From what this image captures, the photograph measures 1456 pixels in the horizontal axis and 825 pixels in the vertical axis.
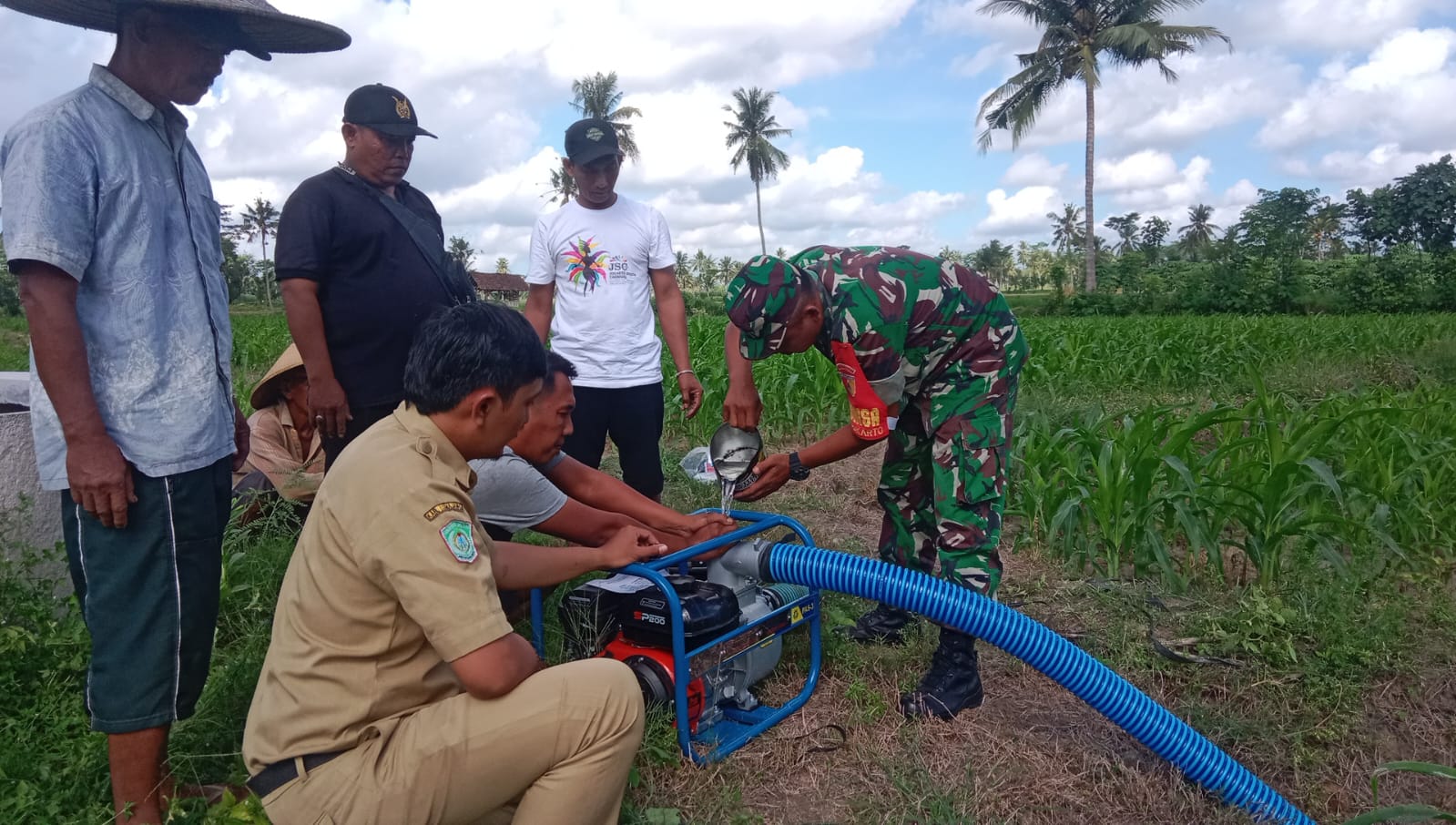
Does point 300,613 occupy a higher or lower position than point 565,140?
lower

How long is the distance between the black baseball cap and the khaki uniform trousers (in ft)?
6.22

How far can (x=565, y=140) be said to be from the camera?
3430 millimetres

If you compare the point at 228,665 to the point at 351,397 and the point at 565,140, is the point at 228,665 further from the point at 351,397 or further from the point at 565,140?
the point at 565,140

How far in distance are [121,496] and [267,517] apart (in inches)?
71.3

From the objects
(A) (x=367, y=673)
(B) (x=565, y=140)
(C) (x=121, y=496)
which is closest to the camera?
(A) (x=367, y=673)

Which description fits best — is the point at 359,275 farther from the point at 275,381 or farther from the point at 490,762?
the point at 490,762

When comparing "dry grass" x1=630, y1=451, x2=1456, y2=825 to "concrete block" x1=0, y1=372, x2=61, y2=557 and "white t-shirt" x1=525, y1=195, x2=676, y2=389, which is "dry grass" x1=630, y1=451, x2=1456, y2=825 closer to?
"white t-shirt" x1=525, y1=195, x2=676, y2=389

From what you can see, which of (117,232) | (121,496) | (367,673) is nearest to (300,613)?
(367,673)

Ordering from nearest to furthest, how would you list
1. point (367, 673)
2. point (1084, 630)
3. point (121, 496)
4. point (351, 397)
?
point (367, 673)
point (121, 496)
point (351, 397)
point (1084, 630)

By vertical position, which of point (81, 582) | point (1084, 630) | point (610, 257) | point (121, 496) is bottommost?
point (1084, 630)

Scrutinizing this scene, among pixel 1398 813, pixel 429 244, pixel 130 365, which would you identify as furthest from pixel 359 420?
pixel 1398 813

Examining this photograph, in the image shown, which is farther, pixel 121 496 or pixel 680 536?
pixel 680 536

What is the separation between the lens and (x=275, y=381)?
379 cm

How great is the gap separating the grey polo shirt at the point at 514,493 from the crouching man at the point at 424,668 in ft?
2.72
